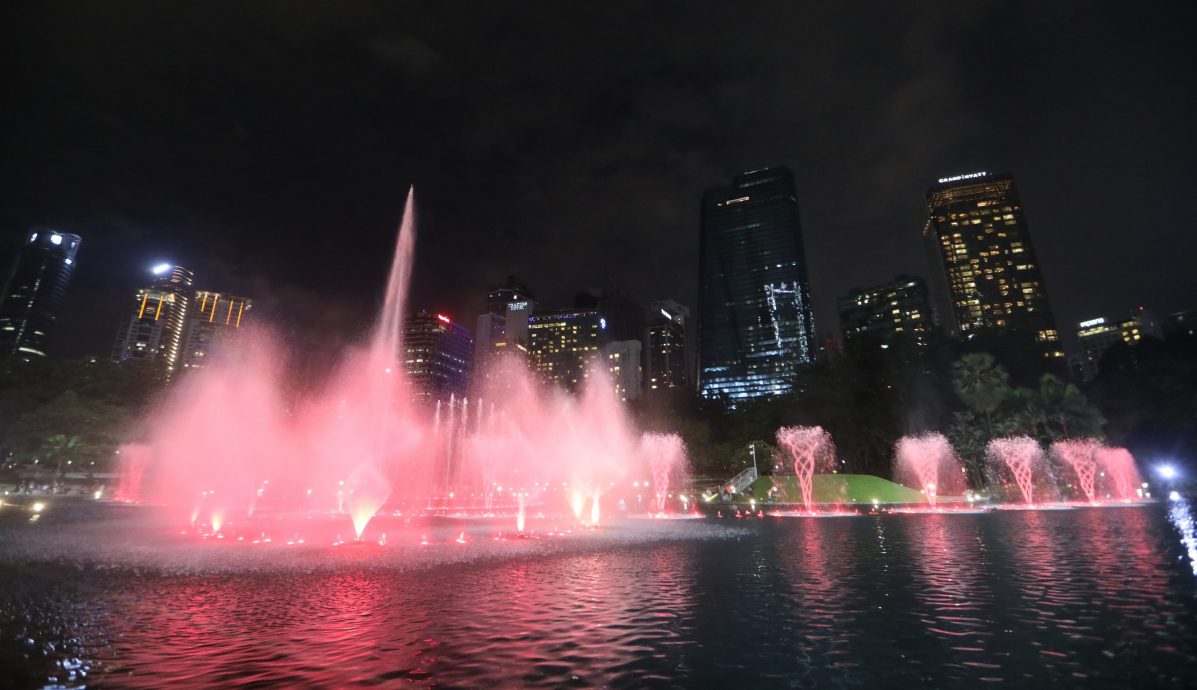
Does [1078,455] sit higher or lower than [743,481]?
higher

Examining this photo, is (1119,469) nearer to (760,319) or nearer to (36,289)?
(760,319)

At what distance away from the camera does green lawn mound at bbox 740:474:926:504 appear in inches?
2178

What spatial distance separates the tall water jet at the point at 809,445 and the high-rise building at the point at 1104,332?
566 feet

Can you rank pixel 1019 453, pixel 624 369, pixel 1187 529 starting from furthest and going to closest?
pixel 624 369 < pixel 1019 453 < pixel 1187 529

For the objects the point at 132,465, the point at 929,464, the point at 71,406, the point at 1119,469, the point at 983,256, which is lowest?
the point at 1119,469

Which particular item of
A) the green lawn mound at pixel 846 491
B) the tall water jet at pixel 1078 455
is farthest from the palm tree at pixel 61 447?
the tall water jet at pixel 1078 455

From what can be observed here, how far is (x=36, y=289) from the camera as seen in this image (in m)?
161

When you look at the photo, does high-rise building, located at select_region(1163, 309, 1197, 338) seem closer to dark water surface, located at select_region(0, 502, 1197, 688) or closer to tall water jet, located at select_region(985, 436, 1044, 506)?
tall water jet, located at select_region(985, 436, 1044, 506)

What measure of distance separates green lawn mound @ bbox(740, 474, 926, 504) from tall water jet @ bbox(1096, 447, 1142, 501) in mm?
27475

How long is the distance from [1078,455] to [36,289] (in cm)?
24482

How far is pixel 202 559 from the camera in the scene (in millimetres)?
19828

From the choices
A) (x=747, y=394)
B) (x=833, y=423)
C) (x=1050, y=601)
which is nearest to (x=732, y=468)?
(x=833, y=423)

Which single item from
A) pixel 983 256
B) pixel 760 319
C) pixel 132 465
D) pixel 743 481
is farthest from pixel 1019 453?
pixel 983 256

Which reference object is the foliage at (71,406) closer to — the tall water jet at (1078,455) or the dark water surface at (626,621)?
the dark water surface at (626,621)
